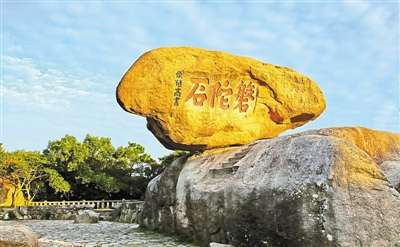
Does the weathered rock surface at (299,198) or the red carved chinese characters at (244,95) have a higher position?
the red carved chinese characters at (244,95)

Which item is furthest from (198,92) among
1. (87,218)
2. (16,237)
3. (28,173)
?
(28,173)

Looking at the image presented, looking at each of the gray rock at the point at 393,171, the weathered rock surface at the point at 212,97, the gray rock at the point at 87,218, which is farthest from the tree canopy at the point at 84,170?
the gray rock at the point at 393,171

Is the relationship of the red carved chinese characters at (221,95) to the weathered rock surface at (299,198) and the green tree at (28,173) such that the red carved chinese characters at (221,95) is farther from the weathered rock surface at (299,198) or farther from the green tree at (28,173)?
the green tree at (28,173)

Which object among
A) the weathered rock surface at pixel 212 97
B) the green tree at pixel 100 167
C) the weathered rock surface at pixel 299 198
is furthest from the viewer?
the green tree at pixel 100 167

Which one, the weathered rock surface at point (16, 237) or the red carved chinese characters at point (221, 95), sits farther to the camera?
the red carved chinese characters at point (221, 95)

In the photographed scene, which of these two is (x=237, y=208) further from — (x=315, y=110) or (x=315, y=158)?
(x=315, y=110)

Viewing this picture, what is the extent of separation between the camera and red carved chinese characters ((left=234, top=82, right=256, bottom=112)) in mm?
12258

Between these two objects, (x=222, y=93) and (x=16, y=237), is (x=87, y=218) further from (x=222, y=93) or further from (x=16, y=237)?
(x=16, y=237)

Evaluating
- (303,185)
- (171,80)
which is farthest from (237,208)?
(171,80)

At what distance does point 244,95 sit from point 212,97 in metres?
1.13

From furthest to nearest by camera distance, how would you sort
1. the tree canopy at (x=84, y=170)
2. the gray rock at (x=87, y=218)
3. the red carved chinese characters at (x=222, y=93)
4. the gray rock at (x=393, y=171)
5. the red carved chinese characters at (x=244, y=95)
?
the tree canopy at (x=84, y=170) → the gray rock at (x=87, y=218) → the red carved chinese characters at (x=244, y=95) → the red carved chinese characters at (x=222, y=93) → the gray rock at (x=393, y=171)

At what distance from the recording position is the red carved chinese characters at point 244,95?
40.2ft

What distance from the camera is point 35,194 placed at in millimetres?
33719

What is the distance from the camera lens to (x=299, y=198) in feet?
23.5
